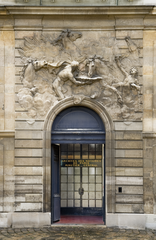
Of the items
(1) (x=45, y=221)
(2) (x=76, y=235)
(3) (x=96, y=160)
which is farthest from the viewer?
(3) (x=96, y=160)

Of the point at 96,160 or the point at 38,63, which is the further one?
the point at 96,160

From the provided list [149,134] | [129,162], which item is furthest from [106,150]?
[149,134]

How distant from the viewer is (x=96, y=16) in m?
13.4

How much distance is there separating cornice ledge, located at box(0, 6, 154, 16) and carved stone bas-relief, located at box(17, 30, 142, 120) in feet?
3.01

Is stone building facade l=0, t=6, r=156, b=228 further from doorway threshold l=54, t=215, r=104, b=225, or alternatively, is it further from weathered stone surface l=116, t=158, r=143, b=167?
doorway threshold l=54, t=215, r=104, b=225

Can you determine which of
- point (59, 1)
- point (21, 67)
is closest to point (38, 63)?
point (21, 67)

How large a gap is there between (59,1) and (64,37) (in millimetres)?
1648

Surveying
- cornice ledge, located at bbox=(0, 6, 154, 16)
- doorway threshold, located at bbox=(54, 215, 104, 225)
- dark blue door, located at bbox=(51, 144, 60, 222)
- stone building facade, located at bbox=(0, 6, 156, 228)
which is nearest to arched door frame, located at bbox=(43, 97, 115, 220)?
stone building facade, located at bbox=(0, 6, 156, 228)

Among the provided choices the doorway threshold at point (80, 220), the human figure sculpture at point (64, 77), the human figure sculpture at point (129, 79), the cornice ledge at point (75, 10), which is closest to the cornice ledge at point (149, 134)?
the human figure sculpture at point (129, 79)

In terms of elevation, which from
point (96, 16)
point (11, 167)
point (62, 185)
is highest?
point (96, 16)

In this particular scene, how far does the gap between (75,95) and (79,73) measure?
39.8 inches

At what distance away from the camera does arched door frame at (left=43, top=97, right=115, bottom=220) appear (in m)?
13.2

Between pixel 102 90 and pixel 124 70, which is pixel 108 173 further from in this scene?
pixel 124 70

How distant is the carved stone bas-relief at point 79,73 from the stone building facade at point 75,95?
0.14 feet
